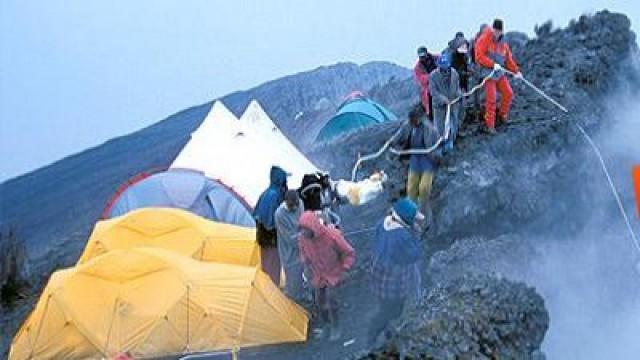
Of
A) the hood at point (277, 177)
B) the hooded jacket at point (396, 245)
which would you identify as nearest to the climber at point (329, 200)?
the hood at point (277, 177)

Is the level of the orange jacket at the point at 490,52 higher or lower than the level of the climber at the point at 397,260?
higher

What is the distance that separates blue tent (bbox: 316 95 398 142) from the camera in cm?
2167

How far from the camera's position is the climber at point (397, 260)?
8430 mm

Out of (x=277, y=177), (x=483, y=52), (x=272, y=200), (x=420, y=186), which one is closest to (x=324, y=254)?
(x=272, y=200)

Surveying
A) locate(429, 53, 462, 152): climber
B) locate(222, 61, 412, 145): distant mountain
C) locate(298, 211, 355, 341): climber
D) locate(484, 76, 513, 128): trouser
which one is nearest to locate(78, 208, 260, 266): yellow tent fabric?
locate(429, 53, 462, 152): climber

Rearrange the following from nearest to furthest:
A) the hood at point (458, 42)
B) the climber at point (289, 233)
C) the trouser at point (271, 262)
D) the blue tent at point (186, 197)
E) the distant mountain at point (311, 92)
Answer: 1. the climber at point (289, 233)
2. the trouser at point (271, 262)
3. the hood at point (458, 42)
4. the blue tent at point (186, 197)
5. the distant mountain at point (311, 92)

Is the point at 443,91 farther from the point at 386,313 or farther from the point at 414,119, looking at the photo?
the point at 386,313

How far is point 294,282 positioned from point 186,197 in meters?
3.99

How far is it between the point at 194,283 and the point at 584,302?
14.5 feet

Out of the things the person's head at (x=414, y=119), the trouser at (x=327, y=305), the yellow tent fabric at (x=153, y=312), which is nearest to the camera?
the trouser at (x=327, y=305)

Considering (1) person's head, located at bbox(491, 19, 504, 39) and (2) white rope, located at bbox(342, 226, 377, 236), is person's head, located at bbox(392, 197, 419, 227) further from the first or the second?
(1) person's head, located at bbox(491, 19, 504, 39)

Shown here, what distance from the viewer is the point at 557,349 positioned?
10.5m

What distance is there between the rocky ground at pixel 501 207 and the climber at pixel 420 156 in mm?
629

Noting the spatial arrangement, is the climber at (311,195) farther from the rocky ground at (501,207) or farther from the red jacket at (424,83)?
the red jacket at (424,83)
